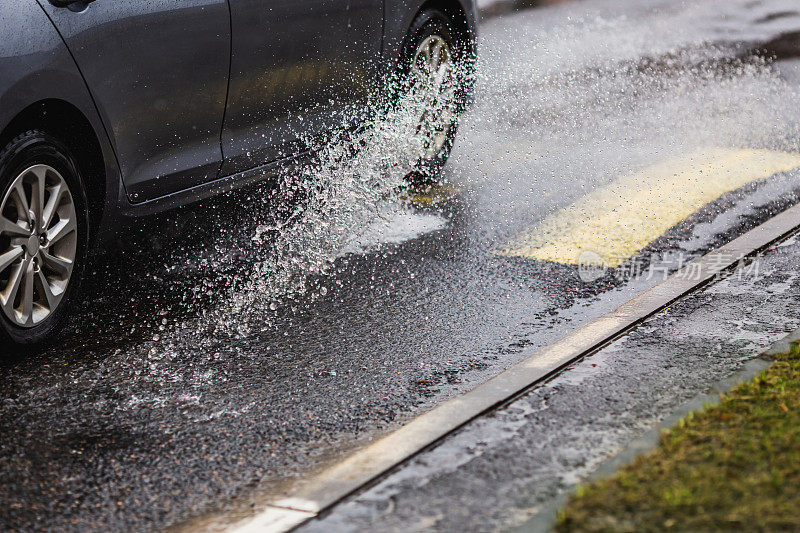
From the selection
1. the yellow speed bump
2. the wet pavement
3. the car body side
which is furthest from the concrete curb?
the car body side

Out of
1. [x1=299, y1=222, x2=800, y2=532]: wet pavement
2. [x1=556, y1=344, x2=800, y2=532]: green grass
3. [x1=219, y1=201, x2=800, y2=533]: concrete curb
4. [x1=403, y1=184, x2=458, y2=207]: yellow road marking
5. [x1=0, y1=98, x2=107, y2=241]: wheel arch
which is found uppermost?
[x1=0, y1=98, x2=107, y2=241]: wheel arch

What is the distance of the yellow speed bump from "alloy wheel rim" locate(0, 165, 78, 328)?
7.53ft

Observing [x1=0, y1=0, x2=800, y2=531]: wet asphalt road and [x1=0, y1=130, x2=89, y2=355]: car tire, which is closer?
[x1=0, y1=0, x2=800, y2=531]: wet asphalt road

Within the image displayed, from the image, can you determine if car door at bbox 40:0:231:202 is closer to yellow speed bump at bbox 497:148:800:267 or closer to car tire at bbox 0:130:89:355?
car tire at bbox 0:130:89:355

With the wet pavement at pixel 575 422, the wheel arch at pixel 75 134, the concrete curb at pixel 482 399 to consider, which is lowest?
the wet pavement at pixel 575 422

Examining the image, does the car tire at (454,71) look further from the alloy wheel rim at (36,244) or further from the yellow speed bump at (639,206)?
the alloy wheel rim at (36,244)

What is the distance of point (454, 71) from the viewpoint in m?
6.81

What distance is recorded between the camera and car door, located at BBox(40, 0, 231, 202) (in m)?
4.25

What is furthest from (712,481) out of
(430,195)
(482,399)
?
(430,195)

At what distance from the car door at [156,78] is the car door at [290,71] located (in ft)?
0.34

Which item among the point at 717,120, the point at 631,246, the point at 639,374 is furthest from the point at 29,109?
the point at 717,120

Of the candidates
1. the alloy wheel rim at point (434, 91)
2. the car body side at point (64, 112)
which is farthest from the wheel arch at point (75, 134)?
the alloy wheel rim at point (434, 91)

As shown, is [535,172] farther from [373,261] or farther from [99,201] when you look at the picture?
[99,201]

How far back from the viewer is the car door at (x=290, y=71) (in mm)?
4945
